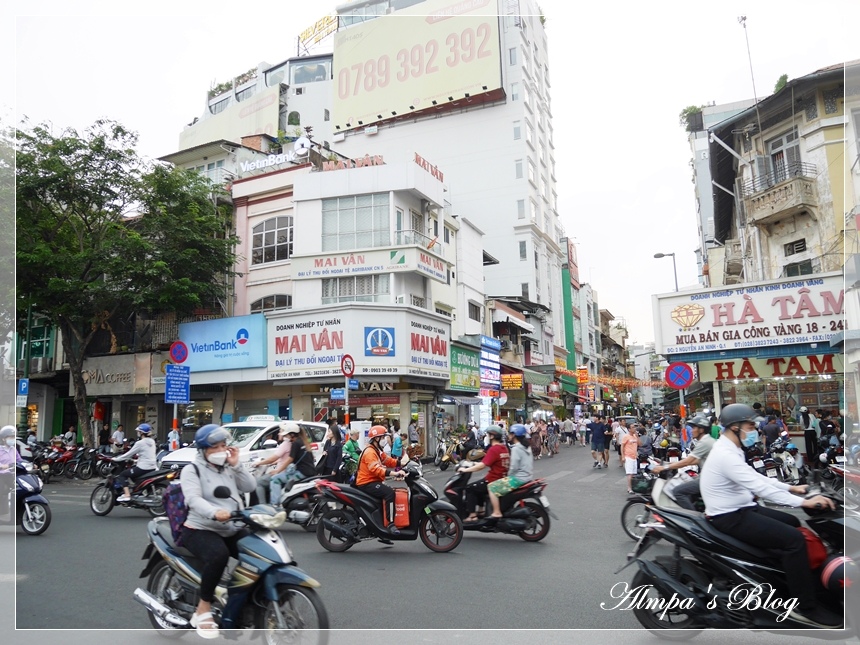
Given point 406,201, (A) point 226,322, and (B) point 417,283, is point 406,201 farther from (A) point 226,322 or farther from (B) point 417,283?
(A) point 226,322

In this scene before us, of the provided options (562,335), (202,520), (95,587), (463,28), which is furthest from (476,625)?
(562,335)

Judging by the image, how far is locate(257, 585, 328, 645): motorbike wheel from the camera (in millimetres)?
4188

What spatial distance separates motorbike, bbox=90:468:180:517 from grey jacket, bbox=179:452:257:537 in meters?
7.06

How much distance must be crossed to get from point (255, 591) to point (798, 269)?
2237 centimetres

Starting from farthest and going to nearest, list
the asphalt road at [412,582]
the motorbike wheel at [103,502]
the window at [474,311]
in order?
the window at [474,311] < the motorbike wheel at [103,502] < the asphalt road at [412,582]

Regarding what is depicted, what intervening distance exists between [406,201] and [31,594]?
22.4 meters

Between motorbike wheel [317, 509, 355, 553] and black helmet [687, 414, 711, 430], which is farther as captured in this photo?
black helmet [687, 414, 711, 430]

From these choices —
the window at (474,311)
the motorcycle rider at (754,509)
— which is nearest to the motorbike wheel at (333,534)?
the motorcycle rider at (754,509)

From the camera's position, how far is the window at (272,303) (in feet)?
88.9

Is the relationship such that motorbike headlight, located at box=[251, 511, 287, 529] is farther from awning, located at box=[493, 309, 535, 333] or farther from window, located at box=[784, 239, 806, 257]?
awning, located at box=[493, 309, 535, 333]

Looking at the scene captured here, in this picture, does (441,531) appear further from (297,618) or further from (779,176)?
(779,176)

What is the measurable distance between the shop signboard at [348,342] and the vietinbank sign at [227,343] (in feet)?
1.71

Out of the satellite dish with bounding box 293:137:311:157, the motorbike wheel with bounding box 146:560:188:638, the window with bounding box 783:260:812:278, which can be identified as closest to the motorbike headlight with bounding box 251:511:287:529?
the motorbike wheel with bounding box 146:560:188:638

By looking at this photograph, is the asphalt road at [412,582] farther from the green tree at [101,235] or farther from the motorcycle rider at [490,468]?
the green tree at [101,235]
